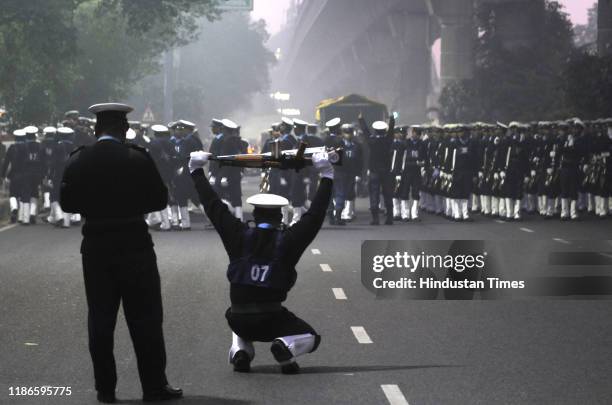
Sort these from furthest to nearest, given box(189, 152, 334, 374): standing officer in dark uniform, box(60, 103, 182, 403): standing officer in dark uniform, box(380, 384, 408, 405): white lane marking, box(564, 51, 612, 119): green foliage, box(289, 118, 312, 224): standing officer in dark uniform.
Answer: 1. box(564, 51, 612, 119): green foliage
2. box(289, 118, 312, 224): standing officer in dark uniform
3. box(189, 152, 334, 374): standing officer in dark uniform
4. box(380, 384, 408, 405): white lane marking
5. box(60, 103, 182, 403): standing officer in dark uniform

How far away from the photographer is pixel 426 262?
18.4m

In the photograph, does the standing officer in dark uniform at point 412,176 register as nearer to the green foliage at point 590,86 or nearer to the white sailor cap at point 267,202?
the green foliage at point 590,86

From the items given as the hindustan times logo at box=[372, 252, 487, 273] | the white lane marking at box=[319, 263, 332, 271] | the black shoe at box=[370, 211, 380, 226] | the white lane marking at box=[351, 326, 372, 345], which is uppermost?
the white lane marking at box=[351, 326, 372, 345]

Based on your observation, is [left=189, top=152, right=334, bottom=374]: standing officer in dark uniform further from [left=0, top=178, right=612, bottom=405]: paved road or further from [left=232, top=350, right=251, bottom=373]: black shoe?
[left=0, top=178, right=612, bottom=405]: paved road

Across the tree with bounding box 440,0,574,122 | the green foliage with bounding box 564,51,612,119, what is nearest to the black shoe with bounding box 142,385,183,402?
the green foliage with bounding box 564,51,612,119

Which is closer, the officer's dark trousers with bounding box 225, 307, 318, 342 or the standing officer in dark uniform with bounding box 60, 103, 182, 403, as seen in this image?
the standing officer in dark uniform with bounding box 60, 103, 182, 403

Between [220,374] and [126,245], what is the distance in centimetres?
158

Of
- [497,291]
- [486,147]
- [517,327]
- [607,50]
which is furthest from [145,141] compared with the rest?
[607,50]

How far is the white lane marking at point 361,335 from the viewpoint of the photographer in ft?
36.5

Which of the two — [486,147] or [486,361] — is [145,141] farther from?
[486,361]

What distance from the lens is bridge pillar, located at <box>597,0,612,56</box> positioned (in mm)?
42969

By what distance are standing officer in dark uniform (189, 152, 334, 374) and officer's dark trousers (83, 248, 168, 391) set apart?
958 mm

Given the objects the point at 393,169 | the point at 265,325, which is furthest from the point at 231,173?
the point at 265,325

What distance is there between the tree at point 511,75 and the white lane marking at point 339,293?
3267 cm
